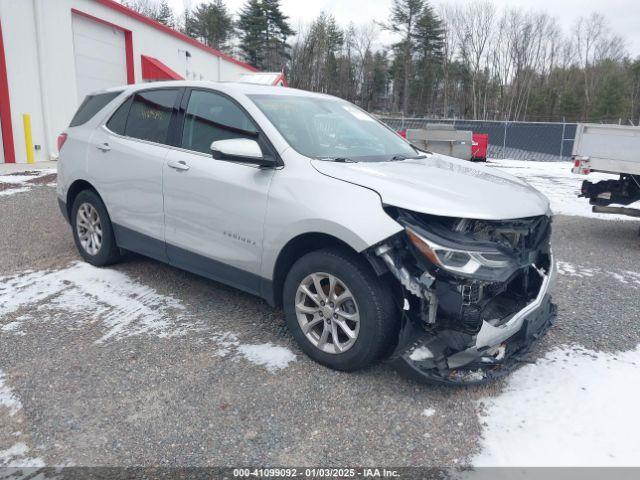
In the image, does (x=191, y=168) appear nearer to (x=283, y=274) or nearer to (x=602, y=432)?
(x=283, y=274)

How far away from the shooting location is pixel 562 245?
7086 mm

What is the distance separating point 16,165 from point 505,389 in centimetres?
1383

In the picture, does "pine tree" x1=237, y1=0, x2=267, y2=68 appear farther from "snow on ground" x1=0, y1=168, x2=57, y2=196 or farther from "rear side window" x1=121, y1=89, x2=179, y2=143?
"rear side window" x1=121, y1=89, x2=179, y2=143

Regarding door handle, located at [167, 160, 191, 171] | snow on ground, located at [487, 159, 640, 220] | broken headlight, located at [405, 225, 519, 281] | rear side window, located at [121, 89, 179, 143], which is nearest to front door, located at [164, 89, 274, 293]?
door handle, located at [167, 160, 191, 171]

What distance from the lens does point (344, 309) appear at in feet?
10.5

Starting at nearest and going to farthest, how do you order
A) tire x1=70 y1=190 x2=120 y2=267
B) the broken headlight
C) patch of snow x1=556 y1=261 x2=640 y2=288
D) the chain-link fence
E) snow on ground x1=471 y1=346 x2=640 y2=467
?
snow on ground x1=471 y1=346 x2=640 y2=467, the broken headlight, tire x1=70 y1=190 x2=120 y2=267, patch of snow x1=556 y1=261 x2=640 y2=288, the chain-link fence

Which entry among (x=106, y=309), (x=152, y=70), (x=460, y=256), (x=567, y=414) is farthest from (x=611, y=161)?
(x=152, y=70)

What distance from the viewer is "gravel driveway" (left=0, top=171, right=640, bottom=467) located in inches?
102

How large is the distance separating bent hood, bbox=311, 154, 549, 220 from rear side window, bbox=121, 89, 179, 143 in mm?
1681

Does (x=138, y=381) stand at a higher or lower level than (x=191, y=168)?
lower

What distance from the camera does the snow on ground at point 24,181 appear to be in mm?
9910

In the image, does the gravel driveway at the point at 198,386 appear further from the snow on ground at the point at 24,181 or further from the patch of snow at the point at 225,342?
the snow on ground at the point at 24,181

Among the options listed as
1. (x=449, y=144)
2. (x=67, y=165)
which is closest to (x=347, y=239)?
(x=67, y=165)

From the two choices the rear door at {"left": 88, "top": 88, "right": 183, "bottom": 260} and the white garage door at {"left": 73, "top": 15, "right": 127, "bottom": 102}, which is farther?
the white garage door at {"left": 73, "top": 15, "right": 127, "bottom": 102}
